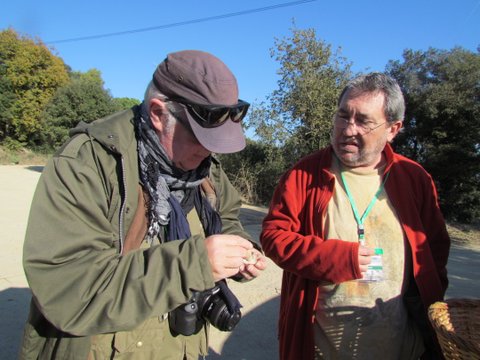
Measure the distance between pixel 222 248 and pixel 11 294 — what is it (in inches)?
155

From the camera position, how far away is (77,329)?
1.12 metres

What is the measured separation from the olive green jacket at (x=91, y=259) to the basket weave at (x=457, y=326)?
0.86 meters

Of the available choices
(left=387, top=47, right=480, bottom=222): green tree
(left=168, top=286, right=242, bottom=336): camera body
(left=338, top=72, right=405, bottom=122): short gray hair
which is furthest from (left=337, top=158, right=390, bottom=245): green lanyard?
(left=387, top=47, right=480, bottom=222): green tree

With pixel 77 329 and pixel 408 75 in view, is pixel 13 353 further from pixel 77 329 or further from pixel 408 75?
pixel 408 75

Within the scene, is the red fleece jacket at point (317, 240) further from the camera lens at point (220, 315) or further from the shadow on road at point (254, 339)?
the shadow on road at point (254, 339)

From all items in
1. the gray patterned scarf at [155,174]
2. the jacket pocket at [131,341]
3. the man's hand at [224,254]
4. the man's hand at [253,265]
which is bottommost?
the jacket pocket at [131,341]

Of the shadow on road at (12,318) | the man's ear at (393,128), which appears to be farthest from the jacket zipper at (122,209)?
the shadow on road at (12,318)

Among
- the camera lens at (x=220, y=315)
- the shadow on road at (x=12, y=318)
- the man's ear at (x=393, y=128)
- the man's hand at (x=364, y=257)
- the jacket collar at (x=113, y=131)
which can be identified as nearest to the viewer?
the jacket collar at (x=113, y=131)

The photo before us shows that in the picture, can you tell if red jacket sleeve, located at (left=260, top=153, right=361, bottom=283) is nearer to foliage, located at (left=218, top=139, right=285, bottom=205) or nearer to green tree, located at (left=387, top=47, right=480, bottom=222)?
foliage, located at (left=218, top=139, right=285, bottom=205)

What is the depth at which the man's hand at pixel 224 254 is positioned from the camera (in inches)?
48.3

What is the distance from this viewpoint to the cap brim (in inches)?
55.4

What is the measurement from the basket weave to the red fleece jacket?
365mm

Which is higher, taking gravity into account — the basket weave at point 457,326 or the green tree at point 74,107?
the green tree at point 74,107

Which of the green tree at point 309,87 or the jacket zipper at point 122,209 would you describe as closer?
the jacket zipper at point 122,209
